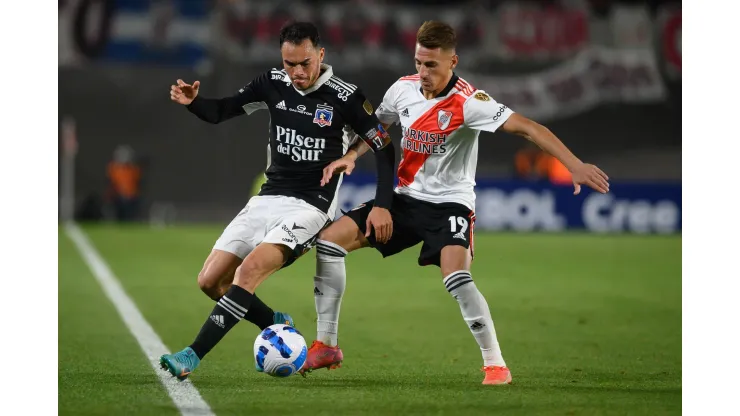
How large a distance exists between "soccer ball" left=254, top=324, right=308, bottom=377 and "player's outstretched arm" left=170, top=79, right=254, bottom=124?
1.29 m

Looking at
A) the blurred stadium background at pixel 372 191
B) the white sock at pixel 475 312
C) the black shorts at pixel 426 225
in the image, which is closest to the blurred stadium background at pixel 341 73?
the blurred stadium background at pixel 372 191

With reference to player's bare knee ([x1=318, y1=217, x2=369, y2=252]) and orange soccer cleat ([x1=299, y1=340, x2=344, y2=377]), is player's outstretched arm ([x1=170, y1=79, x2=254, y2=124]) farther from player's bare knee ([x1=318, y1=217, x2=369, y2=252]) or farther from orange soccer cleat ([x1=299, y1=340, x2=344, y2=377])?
orange soccer cleat ([x1=299, y1=340, x2=344, y2=377])

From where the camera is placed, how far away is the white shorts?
21.0ft

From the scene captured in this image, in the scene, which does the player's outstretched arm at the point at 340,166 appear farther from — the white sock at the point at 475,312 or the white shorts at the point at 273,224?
the white sock at the point at 475,312

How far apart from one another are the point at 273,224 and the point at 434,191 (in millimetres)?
950

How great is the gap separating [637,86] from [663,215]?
6199 mm

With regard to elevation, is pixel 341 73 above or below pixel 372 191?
above

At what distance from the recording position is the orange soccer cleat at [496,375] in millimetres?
6184

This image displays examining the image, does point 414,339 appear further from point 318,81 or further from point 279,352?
point 318,81

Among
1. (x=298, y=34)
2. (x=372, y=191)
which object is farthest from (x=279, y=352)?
(x=372, y=191)

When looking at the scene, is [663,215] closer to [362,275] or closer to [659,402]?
[362,275]

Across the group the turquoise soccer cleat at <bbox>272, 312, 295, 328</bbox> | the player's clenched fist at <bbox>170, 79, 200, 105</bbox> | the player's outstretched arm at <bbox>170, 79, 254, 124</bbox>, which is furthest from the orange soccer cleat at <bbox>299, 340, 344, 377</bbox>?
the player's clenched fist at <bbox>170, 79, 200, 105</bbox>

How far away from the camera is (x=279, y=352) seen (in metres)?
6.14
